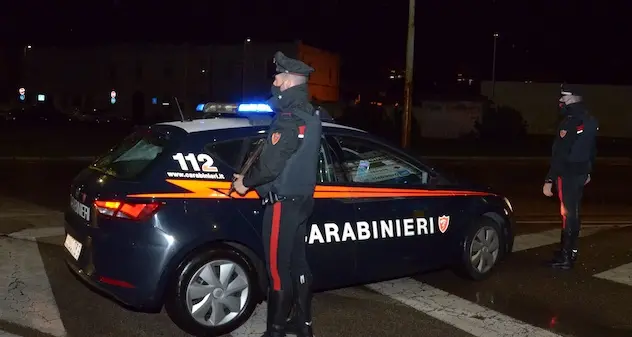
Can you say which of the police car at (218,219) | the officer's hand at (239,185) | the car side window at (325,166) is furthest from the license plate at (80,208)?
the car side window at (325,166)

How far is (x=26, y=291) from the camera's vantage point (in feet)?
20.0

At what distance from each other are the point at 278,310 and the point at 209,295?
1.93ft

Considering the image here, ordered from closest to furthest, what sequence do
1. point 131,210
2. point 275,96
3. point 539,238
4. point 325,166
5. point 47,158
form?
point 275,96 → point 131,210 → point 325,166 → point 539,238 → point 47,158

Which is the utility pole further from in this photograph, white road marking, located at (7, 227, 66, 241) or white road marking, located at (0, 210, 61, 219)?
white road marking, located at (7, 227, 66, 241)

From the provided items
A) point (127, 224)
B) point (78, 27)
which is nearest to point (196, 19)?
point (78, 27)

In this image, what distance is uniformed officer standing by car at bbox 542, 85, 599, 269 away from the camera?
7.02m

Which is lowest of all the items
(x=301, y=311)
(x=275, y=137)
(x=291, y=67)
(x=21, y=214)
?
(x=21, y=214)

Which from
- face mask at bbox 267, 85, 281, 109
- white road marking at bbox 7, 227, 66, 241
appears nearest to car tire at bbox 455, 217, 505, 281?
face mask at bbox 267, 85, 281, 109

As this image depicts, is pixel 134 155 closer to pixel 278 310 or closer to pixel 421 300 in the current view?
pixel 278 310

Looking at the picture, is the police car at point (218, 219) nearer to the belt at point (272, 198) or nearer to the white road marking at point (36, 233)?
the belt at point (272, 198)

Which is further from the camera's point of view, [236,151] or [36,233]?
[36,233]

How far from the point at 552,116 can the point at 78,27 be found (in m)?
44.5

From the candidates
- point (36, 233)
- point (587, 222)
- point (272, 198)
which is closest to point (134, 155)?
point (272, 198)

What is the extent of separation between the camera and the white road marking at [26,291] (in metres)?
5.32
